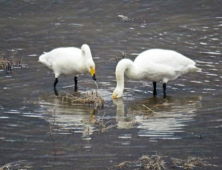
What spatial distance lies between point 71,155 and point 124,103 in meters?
3.21

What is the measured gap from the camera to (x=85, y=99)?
1277cm

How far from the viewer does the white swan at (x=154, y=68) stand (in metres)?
13.1

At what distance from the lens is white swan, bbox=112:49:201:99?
42.9ft

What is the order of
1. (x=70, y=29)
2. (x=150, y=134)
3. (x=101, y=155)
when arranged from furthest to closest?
(x=70, y=29) < (x=150, y=134) < (x=101, y=155)

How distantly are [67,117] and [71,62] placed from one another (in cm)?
215

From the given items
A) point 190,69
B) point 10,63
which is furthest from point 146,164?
point 10,63

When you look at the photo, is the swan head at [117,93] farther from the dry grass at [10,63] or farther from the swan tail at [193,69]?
the dry grass at [10,63]

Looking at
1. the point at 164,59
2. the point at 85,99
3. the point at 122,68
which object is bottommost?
the point at 85,99

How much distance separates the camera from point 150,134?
1077 cm

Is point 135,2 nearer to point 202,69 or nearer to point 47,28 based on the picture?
point 47,28

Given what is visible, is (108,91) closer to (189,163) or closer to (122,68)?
(122,68)

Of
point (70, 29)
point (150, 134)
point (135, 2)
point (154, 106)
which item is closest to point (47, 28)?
point (70, 29)

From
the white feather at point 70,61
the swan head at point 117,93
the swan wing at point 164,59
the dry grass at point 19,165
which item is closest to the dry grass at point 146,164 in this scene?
the dry grass at point 19,165

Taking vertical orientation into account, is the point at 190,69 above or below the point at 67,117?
above
